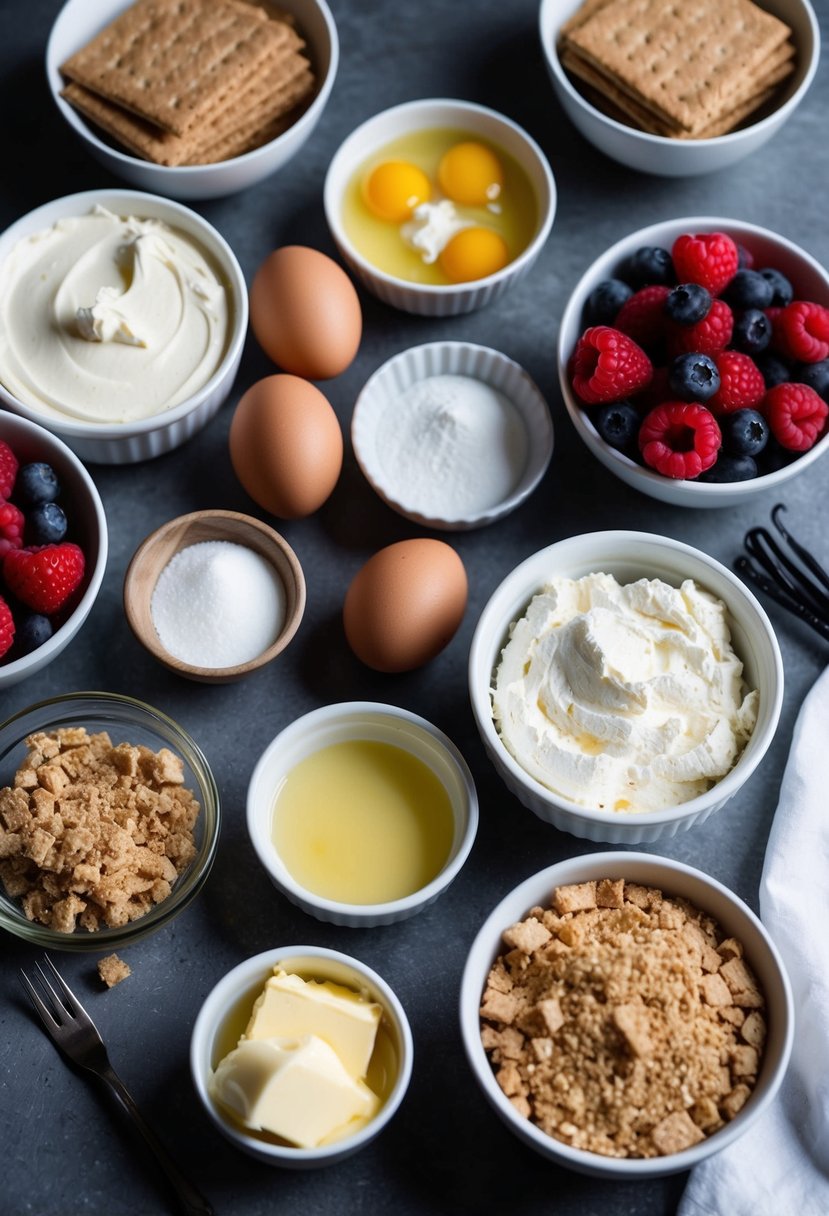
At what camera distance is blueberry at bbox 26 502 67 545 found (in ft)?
6.05

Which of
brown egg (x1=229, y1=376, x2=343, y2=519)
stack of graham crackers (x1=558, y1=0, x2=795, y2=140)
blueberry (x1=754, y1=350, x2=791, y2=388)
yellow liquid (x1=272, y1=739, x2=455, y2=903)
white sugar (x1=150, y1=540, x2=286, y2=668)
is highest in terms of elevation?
stack of graham crackers (x1=558, y1=0, x2=795, y2=140)

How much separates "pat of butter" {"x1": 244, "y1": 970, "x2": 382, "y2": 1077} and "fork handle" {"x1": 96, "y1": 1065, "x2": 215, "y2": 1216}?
7.7 inches

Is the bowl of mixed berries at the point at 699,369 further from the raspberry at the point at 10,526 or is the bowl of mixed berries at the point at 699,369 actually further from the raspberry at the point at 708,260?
the raspberry at the point at 10,526

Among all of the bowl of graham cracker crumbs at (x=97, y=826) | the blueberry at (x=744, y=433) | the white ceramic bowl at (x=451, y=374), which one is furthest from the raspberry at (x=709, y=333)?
the bowl of graham cracker crumbs at (x=97, y=826)

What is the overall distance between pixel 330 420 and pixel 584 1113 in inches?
41.0

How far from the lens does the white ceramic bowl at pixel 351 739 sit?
1.72 m

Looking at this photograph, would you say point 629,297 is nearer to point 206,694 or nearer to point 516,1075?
point 206,694

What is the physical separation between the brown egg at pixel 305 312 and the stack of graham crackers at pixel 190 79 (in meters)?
0.25

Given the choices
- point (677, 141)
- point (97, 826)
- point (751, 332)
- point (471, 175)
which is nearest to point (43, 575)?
point (97, 826)

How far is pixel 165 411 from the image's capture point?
1.94 metres

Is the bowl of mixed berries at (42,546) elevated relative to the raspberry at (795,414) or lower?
lower

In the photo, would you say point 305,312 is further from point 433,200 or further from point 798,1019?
point 798,1019

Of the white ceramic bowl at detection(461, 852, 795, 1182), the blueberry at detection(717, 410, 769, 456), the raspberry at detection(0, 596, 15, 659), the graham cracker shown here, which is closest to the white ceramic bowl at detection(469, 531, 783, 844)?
the white ceramic bowl at detection(461, 852, 795, 1182)

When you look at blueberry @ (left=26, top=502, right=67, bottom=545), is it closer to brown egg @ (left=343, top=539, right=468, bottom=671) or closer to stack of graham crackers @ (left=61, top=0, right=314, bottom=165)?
brown egg @ (left=343, top=539, right=468, bottom=671)
